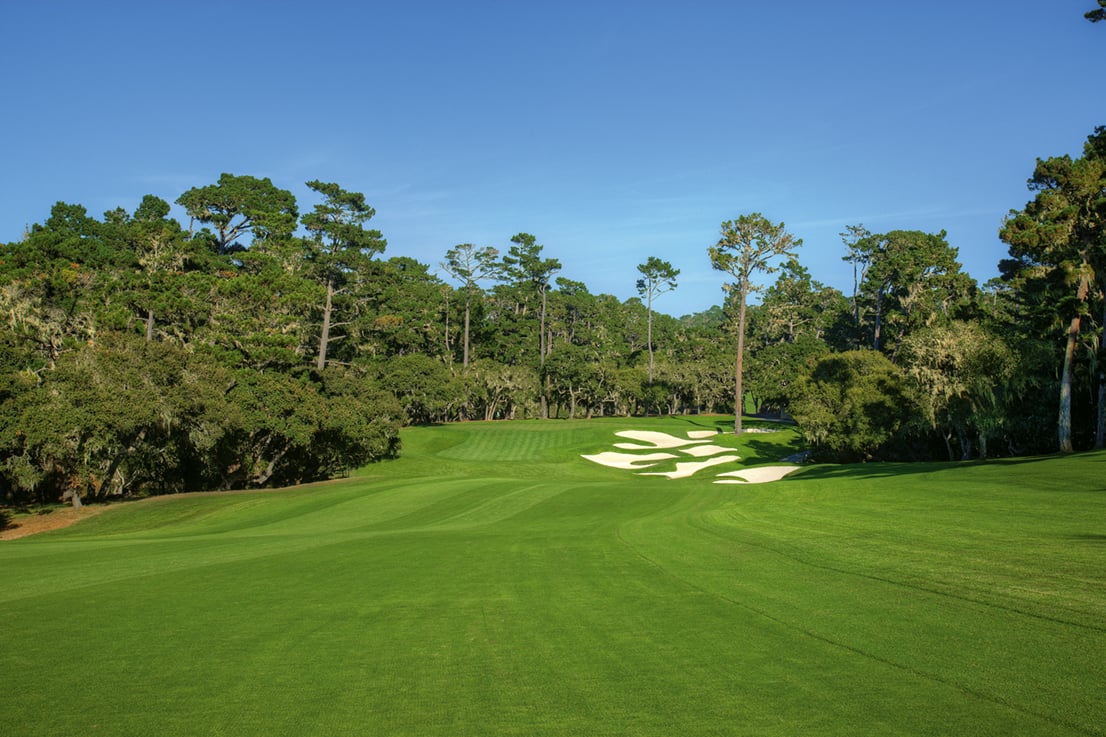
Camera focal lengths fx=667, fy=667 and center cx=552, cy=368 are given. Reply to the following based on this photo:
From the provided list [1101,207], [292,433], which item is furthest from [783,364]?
[292,433]

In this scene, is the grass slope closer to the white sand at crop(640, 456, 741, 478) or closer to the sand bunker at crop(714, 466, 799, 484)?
the sand bunker at crop(714, 466, 799, 484)

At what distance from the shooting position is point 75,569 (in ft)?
40.4

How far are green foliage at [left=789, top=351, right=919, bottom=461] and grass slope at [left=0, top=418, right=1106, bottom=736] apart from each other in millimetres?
20431

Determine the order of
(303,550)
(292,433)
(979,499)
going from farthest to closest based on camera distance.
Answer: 1. (292,433)
2. (979,499)
3. (303,550)

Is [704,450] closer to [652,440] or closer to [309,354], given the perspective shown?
[652,440]

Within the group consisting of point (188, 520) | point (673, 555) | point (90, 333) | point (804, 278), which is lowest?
point (188, 520)

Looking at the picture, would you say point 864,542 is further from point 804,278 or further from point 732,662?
point 804,278

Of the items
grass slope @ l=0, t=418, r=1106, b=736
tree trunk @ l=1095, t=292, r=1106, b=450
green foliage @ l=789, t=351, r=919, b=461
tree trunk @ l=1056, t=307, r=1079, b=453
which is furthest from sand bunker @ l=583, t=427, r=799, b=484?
grass slope @ l=0, t=418, r=1106, b=736

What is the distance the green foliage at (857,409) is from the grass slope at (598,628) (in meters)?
20.4

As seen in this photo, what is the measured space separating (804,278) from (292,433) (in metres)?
95.2

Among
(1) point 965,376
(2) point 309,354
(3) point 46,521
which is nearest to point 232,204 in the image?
(2) point 309,354

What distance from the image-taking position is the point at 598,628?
24.0ft

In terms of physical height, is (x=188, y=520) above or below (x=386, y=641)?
below

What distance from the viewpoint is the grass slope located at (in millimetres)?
4945
